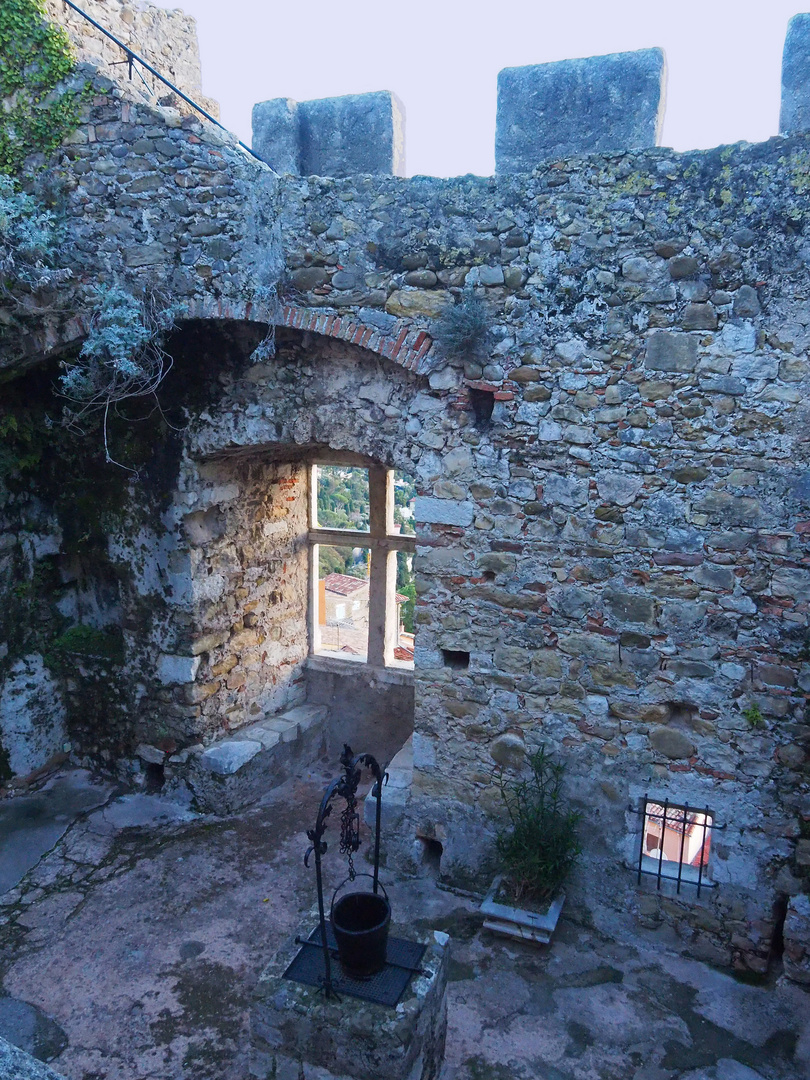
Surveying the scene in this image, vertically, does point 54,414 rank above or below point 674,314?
below

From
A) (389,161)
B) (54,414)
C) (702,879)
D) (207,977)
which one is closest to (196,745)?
(207,977)

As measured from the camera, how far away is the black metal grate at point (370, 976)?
11.0 ft

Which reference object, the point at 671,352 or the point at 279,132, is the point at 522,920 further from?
the point at 279,132

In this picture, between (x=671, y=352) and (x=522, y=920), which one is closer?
(x=671, y=352)

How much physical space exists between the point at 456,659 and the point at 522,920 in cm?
156

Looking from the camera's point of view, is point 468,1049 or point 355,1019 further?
point 468,1049

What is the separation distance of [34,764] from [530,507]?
451 centimetres

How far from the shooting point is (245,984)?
424 centimetres

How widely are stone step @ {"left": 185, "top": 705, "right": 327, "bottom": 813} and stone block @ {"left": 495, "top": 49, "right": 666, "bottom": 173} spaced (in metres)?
4.51

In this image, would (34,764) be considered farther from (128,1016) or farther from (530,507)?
(530,507)

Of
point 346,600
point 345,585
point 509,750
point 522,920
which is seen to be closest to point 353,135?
point 509,750

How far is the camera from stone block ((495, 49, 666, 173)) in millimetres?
4379

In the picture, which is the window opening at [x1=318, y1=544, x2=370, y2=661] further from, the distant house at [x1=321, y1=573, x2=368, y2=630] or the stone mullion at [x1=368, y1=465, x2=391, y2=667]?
the stone mullion at [x1=368, y1=465, x2=391, y2=667]

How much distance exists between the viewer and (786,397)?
391cm
